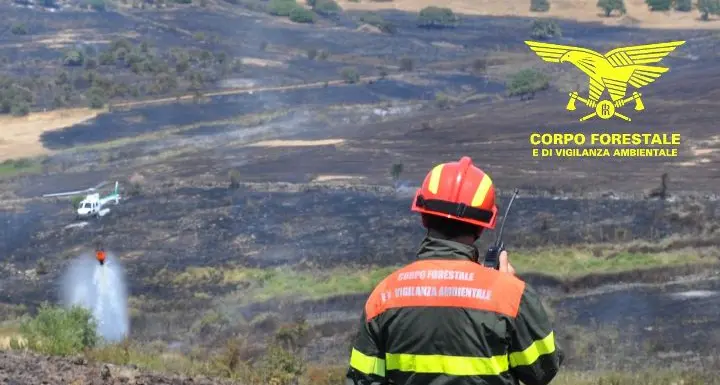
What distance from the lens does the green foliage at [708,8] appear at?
208 feet

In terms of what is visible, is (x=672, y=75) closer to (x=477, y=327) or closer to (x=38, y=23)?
(x=38, y=23)

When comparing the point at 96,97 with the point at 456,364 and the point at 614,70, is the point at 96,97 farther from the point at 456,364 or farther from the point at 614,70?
the point at 456,364

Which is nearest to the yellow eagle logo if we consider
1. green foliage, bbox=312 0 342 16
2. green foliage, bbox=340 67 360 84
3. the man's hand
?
green foliage, bbox=340 67 360 84

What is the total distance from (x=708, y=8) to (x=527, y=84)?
62.2 feet

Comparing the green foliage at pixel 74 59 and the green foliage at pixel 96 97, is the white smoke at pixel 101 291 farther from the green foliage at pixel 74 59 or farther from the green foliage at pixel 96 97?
the green foliage at pixel 74 59

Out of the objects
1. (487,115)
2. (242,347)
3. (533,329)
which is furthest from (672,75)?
(533,329)

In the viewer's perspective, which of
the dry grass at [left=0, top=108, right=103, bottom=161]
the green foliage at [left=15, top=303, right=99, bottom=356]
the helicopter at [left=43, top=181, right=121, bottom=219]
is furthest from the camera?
the dry grass at [left=0, top=108, right=103, bottom=161]

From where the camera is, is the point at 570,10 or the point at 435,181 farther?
the point at 570,10

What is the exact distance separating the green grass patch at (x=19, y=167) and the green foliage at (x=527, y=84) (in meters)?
22.4

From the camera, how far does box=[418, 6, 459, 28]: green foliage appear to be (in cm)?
6856

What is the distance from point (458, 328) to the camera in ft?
9.60

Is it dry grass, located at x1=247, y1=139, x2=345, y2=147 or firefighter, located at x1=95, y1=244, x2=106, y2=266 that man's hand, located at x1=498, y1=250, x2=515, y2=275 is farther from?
dry grass, located at x1=247, y1=139, x2=345, y2=147

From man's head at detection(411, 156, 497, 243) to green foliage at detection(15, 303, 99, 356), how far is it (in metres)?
8.17

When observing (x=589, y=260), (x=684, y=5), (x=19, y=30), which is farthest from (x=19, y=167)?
(x=684, y=5)
